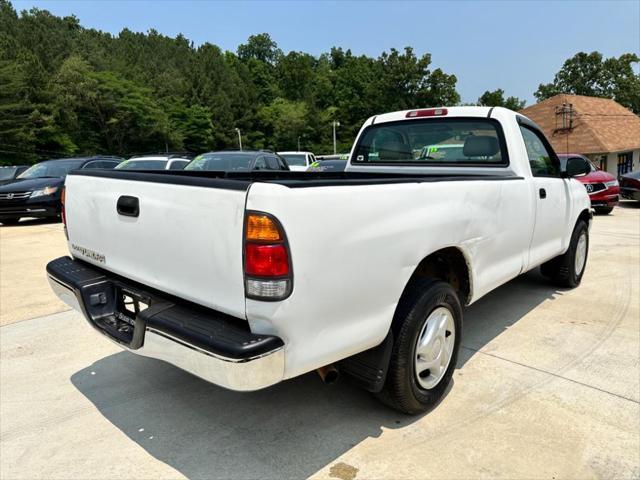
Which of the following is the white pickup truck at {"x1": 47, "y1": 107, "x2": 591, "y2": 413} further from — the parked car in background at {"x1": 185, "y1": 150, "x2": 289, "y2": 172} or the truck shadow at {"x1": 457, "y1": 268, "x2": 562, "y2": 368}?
the parked car in background at {"x1": 185, "y1": 150, "x2": 289, "y2": 172}

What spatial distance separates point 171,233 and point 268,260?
0.62 metres

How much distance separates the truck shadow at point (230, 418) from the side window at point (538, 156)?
1.87m

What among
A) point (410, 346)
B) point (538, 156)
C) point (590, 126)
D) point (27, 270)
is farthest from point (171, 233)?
point (590, 126)

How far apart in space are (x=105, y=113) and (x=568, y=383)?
66921 millimetres

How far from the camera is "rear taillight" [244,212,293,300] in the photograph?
6.13 ft

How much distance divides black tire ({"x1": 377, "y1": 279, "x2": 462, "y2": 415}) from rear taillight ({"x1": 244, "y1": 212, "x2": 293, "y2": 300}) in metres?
0.90

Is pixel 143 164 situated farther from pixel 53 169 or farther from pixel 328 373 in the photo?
pixel 328 373

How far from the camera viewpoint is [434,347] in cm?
279

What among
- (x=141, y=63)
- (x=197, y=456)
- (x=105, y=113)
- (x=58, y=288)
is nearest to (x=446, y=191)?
(x=197, y=456)

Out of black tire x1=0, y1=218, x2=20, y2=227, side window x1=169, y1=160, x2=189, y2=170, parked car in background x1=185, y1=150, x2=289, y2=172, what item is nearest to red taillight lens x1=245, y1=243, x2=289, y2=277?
parked car in background x1=185, y1=150, x2=289, y2=172

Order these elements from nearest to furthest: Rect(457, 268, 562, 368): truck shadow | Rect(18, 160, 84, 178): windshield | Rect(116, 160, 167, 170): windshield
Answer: Rect(457, 268, 562, 368): truck shadow, Rect(116, 160, 167, 170): windshield, Rect(18, 160, 84, 178): windshield

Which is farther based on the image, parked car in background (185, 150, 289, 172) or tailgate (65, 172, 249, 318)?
parked car in background (185, 150, 289, 172)

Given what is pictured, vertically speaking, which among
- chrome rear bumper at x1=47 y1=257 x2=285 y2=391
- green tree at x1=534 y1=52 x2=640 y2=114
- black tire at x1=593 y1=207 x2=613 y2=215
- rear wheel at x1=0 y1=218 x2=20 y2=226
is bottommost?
black tire at x1=593 y1=207 x2=613 y2=215

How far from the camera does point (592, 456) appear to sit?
7.99 ft
